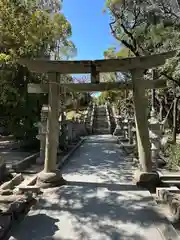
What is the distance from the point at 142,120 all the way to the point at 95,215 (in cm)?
252

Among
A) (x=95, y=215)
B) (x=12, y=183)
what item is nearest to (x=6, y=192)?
(x=12, y=183)

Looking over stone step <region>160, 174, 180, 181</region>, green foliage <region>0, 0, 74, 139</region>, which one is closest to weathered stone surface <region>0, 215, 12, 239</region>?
stone step <region>160, 174, 180, 181</region>

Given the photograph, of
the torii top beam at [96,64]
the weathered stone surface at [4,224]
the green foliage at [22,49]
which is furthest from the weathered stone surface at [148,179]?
the green foliage at [22,49]

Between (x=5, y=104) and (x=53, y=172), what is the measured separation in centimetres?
640

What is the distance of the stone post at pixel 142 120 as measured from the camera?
5.94 m

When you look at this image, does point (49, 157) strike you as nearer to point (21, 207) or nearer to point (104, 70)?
point (21, 207)

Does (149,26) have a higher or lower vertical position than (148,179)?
higher

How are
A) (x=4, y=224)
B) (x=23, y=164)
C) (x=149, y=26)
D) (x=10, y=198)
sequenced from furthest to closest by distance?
(x=23, y=164), (x=149, y=26), (x=10, y=198), (x=4, y=224)

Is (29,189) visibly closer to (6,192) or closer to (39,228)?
(6,192)

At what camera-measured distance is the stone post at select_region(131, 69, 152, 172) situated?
19.5 feet

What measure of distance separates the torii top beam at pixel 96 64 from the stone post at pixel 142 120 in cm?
23

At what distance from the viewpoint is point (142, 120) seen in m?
5.93

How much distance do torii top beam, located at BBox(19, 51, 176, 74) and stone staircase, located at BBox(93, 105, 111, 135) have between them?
19710mm

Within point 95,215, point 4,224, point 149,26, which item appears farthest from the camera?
point 149,26
